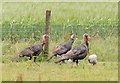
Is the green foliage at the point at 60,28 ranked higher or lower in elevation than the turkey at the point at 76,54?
higher

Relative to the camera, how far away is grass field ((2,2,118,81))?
7930mm

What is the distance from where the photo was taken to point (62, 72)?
26.1 ft

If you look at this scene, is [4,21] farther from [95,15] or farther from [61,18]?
[95,15]

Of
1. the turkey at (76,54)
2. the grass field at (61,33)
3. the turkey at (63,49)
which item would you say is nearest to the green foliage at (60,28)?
the grass field at (61,33)

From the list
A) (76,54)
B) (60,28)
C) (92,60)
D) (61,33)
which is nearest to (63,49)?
(76,54)

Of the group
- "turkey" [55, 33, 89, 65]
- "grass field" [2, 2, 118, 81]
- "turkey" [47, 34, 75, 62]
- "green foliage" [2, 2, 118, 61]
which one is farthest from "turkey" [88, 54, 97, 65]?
Result: "green foliage" [2, 2, 118, 61]

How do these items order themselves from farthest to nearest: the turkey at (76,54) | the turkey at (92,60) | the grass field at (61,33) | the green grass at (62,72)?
the turkey at (92,60), the turkey at (76,54), the grass field at (61,33), the green grass at (62,72)

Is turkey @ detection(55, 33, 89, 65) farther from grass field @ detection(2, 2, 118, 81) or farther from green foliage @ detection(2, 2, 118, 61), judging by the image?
green foliage @ detection(2, 2, 118, 61)

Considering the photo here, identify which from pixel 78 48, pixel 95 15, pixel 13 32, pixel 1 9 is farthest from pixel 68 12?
pixel 78 48

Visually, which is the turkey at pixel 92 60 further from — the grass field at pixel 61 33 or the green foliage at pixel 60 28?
the green foliage at pixel 60 28

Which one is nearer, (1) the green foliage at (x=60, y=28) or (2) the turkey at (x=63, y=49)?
(2) the turkey at (x=63, y=49)

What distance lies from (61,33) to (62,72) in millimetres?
2319

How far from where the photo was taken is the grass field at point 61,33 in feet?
26.0

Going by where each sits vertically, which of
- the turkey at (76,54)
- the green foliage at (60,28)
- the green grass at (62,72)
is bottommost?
the green grass at (62,72)
